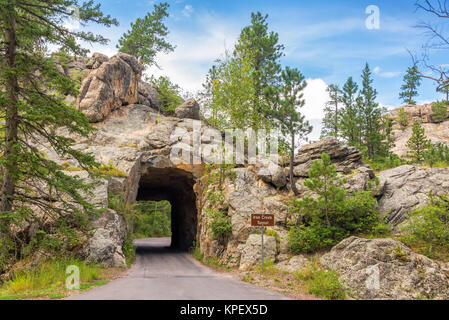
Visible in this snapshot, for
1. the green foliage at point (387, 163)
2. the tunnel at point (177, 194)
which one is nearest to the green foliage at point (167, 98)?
the tunnel at point (177, 194)

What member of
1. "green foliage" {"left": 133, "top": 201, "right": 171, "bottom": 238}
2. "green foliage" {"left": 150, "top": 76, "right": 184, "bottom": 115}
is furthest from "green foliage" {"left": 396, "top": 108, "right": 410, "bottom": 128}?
"green foliage" {"left": 133, "top": 201, "right": 171, "bottom": 238}

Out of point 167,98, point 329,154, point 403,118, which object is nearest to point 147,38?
point 167,98

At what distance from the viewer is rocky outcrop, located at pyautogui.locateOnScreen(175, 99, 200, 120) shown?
2727 cm

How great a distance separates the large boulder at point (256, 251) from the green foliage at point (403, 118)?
4525cm

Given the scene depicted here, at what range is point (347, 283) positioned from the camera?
31.0 ft

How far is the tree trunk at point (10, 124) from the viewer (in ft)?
32.0

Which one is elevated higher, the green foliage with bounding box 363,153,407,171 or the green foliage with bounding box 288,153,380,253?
the green foliage with bounding box 363,153,407,171

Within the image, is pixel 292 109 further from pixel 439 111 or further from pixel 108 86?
pixel 439 111

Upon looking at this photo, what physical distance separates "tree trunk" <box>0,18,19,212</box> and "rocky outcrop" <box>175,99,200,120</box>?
17092mm

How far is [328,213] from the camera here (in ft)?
46.1

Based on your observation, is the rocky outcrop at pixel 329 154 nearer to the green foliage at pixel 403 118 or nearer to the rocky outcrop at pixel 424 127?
the rocky outcrop at pixel 424 127

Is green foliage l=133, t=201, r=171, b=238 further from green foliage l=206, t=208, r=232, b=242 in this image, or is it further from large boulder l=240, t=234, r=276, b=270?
large boulder l=240, t=234, r=276, b=270

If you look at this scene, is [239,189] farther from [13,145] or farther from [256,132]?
[13,145]


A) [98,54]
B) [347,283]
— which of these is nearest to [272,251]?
[347,283]
